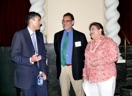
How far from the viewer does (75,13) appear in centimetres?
569

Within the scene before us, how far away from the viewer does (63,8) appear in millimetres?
5633

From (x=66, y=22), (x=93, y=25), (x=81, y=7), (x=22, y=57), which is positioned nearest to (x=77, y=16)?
(x=81, y=7)

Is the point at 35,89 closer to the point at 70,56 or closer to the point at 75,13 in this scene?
the point at 70,56

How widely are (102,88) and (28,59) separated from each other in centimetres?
110

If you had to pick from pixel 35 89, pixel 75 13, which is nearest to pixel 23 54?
pixel 35 89

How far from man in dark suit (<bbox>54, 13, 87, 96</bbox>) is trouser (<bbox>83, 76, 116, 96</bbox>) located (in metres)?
0.51

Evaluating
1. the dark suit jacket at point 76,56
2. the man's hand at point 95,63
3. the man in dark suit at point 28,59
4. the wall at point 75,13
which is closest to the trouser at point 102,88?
the man's hand at point 95,63

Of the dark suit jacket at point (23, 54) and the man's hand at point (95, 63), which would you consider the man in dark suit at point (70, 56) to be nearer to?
the man's hand at point (95, 63)

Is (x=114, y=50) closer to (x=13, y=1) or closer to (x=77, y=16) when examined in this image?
(x=77, y=16)

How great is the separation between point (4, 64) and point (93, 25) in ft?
7.59

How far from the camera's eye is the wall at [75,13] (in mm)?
5605

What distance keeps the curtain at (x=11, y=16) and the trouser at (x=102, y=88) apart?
176 inches

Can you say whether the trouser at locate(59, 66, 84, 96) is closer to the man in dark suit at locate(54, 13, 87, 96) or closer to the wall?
the man in dark suit at locate(54, 13, 87, 96)

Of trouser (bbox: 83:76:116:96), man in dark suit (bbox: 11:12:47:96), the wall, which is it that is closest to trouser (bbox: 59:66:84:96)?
trouser (bbox: 83:76:116:96)
